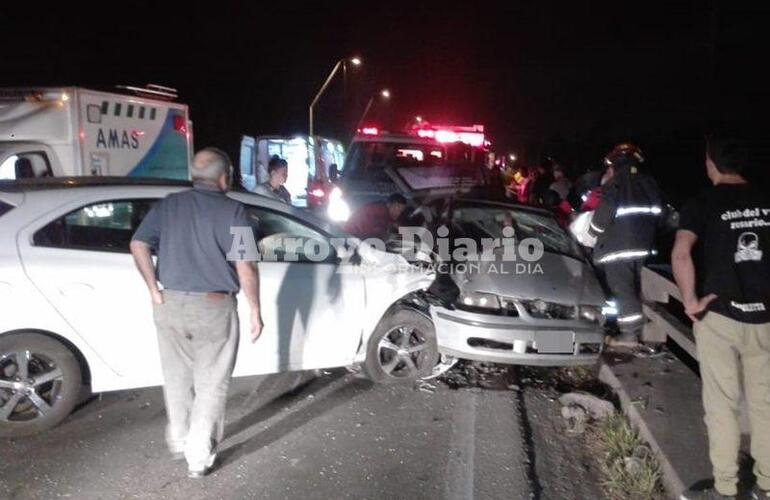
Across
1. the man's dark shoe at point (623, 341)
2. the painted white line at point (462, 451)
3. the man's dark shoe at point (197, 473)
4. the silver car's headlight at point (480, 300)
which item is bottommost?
the painted white line at point (462, 451)

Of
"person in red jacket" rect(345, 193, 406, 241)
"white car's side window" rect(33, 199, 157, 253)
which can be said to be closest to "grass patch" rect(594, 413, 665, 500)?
"white car's side window" rect(33, 199, 157, 253)

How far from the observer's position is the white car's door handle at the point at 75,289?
4.65 m

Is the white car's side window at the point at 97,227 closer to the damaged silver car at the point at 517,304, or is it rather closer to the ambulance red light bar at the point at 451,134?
the damaged silver car at the point at 517,304

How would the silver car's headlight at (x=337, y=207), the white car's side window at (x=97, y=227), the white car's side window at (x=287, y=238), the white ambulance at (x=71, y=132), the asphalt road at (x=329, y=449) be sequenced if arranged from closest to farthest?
the asphalt road at (x=329, y=449) < the white car's side window at (x=97, y=227) < the white car's side window at (x=287, y=238) < the white ambulance at (x=71, y=132) < the silver car's headlight at (x=337, y=207)

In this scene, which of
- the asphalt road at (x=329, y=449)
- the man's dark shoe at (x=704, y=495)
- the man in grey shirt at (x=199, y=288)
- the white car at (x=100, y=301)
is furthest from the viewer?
the white car at (x=100, y=301)

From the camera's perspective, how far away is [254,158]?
19.5 m

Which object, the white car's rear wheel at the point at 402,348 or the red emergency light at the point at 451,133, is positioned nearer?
the white car's rear wheel at the point at 402,348

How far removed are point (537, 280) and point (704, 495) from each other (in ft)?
8.21

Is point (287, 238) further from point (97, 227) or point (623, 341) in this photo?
point (623, 341)

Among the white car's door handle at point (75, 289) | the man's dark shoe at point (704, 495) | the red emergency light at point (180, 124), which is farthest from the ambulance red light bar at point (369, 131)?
the man's dark shoe at point (704, 495)

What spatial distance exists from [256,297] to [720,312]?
2418mm

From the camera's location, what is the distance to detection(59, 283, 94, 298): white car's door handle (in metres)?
4.65

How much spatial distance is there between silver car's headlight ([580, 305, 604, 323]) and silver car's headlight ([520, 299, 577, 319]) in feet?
0.30

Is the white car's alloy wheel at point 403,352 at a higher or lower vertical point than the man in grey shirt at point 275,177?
lower
